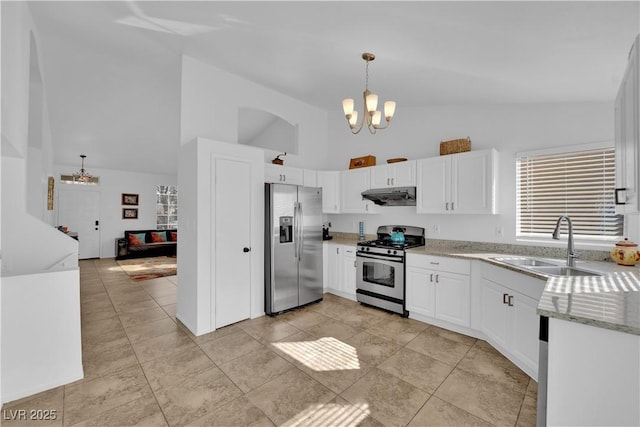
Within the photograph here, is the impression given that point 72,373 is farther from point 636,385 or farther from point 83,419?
point 636,385

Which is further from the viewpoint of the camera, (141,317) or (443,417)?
(141,317)

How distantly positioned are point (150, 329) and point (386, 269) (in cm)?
307

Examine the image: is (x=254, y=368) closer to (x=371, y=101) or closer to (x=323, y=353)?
(x=323, y=353)

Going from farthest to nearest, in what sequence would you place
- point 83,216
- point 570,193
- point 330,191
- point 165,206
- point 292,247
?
point 165,206, point 83,216, point 330,191, point 292,247, point 570,193

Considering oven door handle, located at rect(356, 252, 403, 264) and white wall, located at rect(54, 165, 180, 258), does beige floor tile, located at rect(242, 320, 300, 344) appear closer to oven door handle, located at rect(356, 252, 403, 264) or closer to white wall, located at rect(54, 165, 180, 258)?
oven door handle, located at rect(356, 252, 403, 264)

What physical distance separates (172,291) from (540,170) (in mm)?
5748

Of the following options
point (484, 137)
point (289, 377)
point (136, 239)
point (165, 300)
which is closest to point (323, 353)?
point (289, 377)

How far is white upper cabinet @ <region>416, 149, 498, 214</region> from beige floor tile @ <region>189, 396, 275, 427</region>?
3027 millimetres

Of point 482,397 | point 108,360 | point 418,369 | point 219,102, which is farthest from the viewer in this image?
point 219,102

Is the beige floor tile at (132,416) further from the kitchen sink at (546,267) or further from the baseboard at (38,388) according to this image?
the kitchen sink at (546,267)

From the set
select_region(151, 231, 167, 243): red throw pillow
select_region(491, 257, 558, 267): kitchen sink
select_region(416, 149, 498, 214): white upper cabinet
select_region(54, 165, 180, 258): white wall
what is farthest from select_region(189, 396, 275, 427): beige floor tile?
select_region(54, 165, 180, 258): white wall

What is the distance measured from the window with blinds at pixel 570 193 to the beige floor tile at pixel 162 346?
410 centimetres

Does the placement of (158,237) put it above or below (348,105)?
below

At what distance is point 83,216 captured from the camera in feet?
25.8
